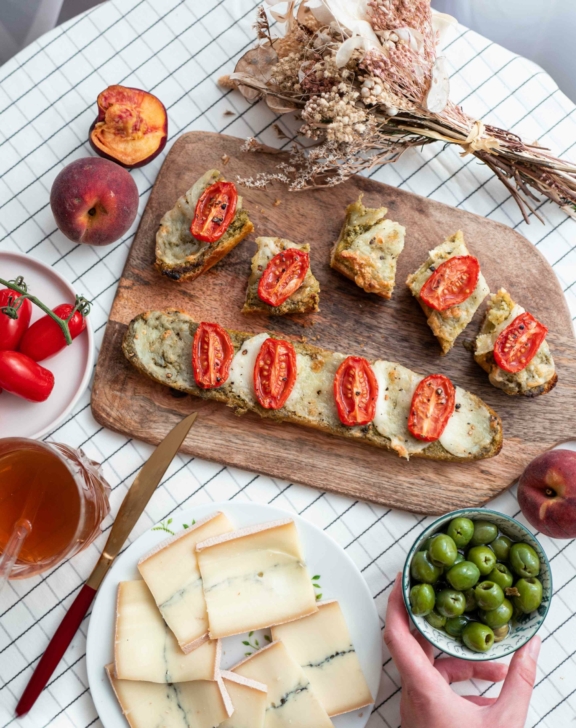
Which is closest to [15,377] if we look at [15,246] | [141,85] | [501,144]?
[15,246]

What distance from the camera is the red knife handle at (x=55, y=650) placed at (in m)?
3.27

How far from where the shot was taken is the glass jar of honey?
9.77ft

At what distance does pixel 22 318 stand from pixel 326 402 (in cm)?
152

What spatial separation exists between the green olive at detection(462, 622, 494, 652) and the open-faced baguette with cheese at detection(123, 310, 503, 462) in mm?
769

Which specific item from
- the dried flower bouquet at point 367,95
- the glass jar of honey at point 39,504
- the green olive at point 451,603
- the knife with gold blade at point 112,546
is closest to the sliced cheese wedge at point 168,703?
the knife with gold blade at point 112,546

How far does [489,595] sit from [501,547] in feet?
0.91

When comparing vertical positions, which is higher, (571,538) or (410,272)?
(410,272)

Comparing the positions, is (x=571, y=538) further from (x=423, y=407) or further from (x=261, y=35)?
(x=261, y=35)

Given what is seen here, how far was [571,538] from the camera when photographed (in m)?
3.33

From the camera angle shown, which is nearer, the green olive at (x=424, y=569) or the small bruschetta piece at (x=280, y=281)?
the green olive at (x=424, y=569)

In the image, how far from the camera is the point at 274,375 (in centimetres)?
331

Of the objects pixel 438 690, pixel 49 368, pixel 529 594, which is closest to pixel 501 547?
pixel 529 594

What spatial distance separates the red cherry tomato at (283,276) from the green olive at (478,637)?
171 cm

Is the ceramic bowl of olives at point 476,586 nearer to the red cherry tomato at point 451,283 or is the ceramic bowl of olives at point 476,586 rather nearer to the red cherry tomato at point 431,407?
the red cherry tomato at point 431,407
